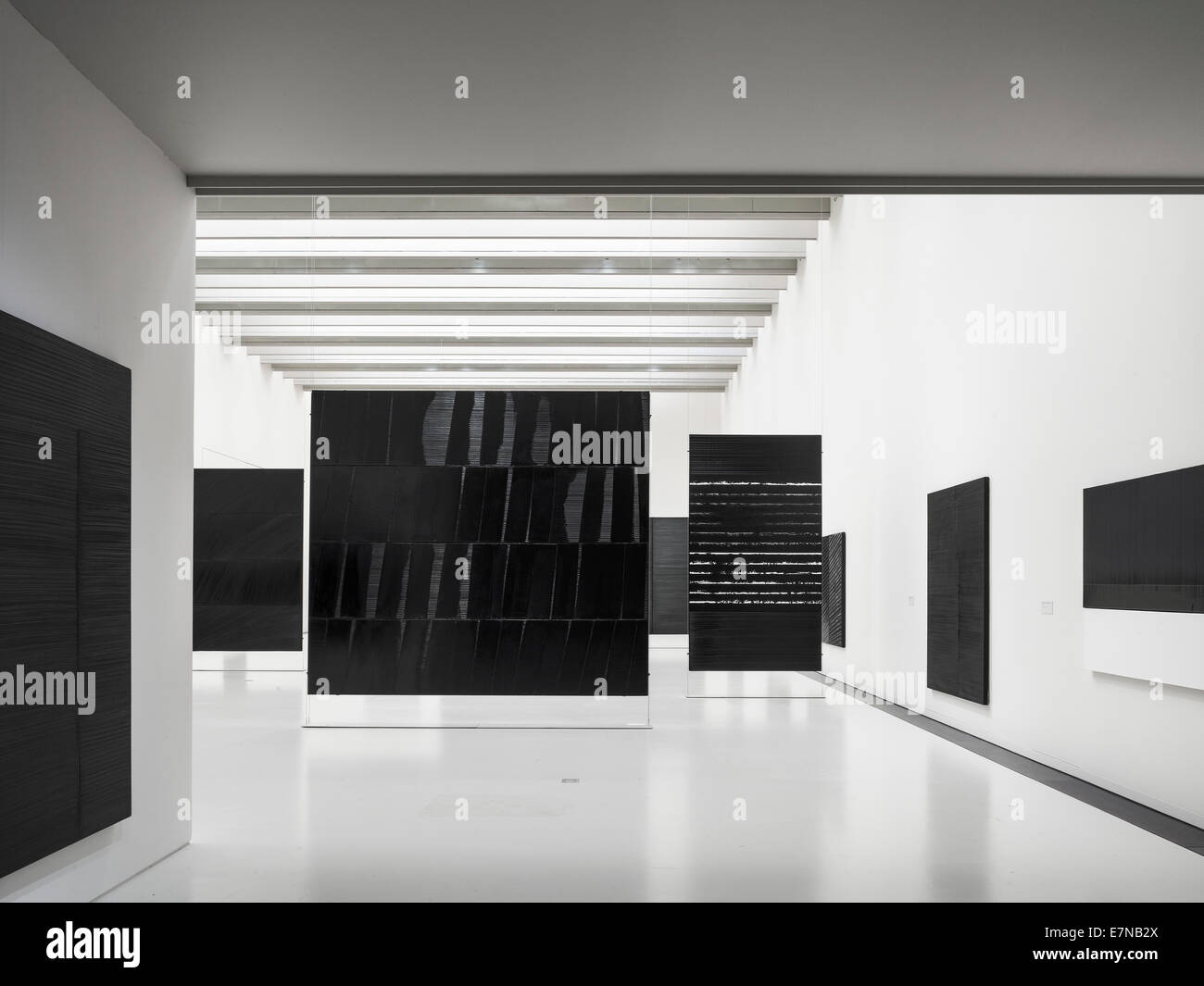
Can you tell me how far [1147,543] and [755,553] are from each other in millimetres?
5673

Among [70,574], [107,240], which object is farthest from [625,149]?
[70,574]

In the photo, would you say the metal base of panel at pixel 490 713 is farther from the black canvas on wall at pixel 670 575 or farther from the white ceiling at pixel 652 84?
the black canvas on wall at pixel 670 575

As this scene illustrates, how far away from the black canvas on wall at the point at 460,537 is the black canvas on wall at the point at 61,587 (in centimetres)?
438

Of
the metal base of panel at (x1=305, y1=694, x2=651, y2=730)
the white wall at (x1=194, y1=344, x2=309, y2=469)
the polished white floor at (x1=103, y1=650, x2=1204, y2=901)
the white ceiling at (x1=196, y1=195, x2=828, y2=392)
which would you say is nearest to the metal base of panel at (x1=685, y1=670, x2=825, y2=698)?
the metal base of panel at (x1=305, y1=694, x2=651, y2=730)

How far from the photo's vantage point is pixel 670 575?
76.3 ft

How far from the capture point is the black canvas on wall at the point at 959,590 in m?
8.70

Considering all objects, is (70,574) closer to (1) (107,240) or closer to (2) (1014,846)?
(1) (107,240)

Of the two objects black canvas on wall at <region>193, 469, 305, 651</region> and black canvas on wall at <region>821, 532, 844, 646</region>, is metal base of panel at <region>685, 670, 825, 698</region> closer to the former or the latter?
black canvas on wall at <region>821, 532, 844, 646</region>

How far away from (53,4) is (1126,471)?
19.9 feet

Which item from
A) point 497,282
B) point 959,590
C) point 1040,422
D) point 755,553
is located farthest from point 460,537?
point 497,282

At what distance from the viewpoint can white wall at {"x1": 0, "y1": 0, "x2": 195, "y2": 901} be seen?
12.6 ft

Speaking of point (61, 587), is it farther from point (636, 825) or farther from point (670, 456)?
point (670, 456)

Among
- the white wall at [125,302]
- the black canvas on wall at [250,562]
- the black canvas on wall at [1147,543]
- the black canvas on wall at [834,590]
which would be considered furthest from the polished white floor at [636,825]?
the black canvas on wall at [834,590]

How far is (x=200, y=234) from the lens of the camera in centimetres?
1221
